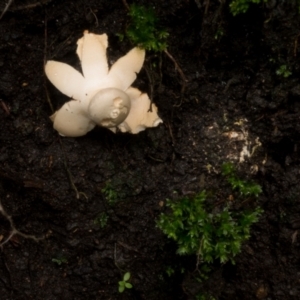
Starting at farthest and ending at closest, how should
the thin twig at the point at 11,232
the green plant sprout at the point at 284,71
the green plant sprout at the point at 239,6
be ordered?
1. the thin twig at the point at 11,232
2. the green plant sprout at the point at 284,71
3. the green plant sprout at the point at 239,6

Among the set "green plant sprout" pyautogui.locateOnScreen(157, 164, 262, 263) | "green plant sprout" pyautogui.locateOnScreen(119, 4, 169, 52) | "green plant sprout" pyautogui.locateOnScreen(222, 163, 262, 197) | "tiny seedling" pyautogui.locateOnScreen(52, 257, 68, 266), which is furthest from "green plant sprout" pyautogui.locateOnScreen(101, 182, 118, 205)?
"green plant sprout" pyautogui.locateOnScreen(119, 4, 169, 52)

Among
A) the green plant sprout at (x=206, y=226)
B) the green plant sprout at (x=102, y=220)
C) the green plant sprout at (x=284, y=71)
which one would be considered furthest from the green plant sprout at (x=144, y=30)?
the green plant sprout at (x=102, y=220)

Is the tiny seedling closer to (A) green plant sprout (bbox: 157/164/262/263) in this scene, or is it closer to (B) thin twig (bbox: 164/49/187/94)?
(A) green plant sprout (bbox: 157/164/262/263)

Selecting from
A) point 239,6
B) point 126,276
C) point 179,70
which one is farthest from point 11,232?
point 239,6

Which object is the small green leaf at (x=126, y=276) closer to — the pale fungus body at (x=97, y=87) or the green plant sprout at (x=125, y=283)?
the green plant sprout at (x=125, y=283)

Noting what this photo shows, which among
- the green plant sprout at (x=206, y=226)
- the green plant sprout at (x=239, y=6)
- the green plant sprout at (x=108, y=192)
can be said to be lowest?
the green plant sprout at (x=206, y=226)

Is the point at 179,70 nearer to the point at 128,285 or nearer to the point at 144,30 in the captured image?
the point at 144,30

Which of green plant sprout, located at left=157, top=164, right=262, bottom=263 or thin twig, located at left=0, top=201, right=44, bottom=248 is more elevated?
thin twig, located at left=0, top=201, right=44, bottom=248
